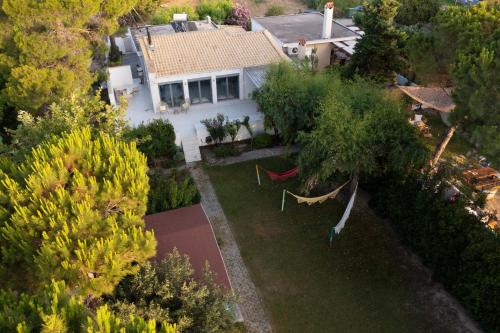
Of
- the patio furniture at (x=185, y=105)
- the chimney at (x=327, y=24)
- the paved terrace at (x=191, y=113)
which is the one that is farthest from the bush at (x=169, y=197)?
the chimney at (x=327, y=24)

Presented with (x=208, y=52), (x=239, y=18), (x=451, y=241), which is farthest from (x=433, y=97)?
(x=239, y=18)

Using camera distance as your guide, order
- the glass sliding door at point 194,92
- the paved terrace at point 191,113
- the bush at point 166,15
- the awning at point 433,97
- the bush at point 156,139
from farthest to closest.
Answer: the bush at point 166,15, the glass sliding door at point 194,92, the paved terrace at point 191,113, the awning at point 433,97, the bush at point 156,139

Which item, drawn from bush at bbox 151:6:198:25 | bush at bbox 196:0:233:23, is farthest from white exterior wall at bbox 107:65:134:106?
bush at bbox 196:0:233:23

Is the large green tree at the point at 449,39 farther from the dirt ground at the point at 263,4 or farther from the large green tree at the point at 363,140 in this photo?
the dirt ground at the point at 263,4

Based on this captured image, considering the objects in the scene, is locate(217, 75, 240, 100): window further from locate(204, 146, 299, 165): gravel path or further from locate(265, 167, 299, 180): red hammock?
locate(265, 167, 299, 180): red hammock

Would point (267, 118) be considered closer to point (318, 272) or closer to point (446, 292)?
point (318, 272)
